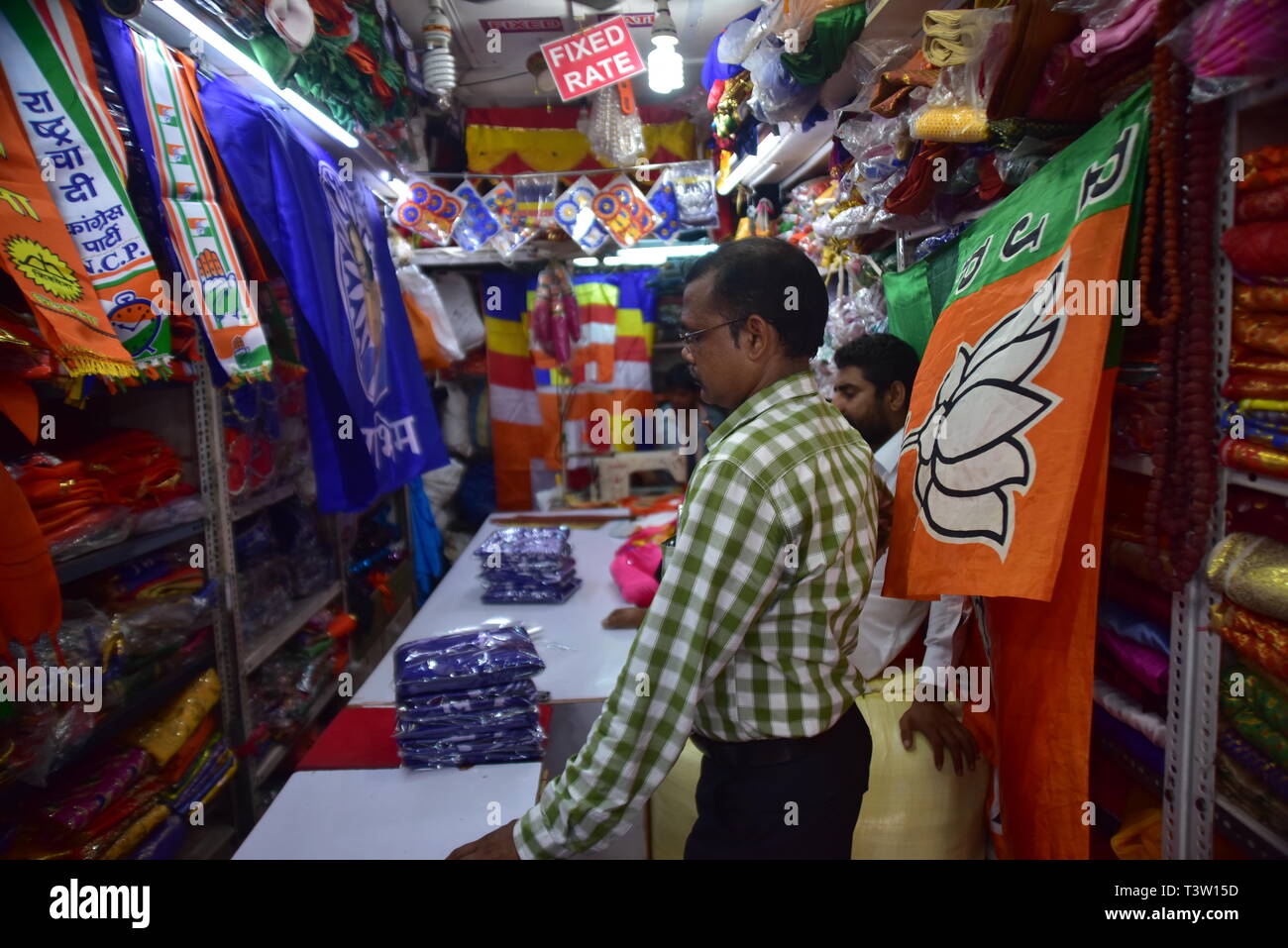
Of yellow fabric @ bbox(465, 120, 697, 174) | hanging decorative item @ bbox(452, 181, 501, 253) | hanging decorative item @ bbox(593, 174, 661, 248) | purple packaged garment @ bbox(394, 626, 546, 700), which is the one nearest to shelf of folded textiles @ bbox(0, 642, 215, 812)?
purple packaged garment @ bbox(394, 626, 546, 700)

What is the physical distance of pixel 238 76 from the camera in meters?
2.26

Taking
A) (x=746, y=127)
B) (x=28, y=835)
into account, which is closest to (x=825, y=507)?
(x=28, y=835)

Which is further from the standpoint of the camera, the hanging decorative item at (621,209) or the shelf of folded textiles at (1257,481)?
the hanging decorative item at (621,209)

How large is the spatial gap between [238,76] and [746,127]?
2.31 meters

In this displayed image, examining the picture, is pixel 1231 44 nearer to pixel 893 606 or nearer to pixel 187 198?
pixel 893 606

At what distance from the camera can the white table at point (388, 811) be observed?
132 cm

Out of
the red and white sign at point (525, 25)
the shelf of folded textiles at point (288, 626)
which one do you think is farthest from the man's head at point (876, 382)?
the red and white sign at point (525, 25)

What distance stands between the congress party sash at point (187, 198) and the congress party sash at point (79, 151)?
0.50 ft

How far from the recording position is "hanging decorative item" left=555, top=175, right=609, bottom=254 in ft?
15.2

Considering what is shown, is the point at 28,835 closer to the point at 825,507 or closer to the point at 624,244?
the point at 825,507

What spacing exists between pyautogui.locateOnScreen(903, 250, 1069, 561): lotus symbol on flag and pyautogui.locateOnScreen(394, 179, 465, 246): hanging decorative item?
4.01m

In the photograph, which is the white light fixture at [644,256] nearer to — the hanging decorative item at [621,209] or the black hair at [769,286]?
the hanging decorative item at [621,209]

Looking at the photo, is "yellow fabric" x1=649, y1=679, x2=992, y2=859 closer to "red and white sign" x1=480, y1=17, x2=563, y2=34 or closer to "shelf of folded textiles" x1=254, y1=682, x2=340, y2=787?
"shelf of folded textiles" x1=254, y1=682, x2=340, y2=787

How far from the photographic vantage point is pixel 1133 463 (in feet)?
3.84
